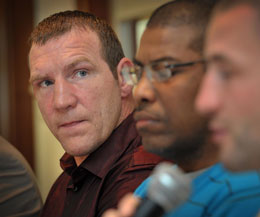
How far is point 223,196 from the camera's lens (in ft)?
2.91

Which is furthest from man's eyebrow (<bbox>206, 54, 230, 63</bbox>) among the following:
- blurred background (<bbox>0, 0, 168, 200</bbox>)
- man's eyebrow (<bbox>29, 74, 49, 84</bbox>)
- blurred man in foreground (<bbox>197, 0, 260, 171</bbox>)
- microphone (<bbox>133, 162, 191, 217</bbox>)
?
blurred background (<bbox>0, 0, 168, 200</bbox>)

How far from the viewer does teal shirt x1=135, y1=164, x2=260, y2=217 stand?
34.1 inches

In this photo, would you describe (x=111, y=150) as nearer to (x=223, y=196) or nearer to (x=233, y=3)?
(x=223, y=196)

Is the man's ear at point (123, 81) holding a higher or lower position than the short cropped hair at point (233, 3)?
lower

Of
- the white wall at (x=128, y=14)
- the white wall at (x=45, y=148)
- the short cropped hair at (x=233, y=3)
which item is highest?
the white wall at (x=128, y=14)

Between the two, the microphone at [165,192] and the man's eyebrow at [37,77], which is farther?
the man's eyebrow at [37,77]

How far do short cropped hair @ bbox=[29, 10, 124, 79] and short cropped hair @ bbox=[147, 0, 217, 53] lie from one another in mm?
497

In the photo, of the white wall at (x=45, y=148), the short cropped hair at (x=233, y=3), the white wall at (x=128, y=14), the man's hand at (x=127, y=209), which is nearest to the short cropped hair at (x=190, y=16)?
the short cropped hair at (x=233, y=3)

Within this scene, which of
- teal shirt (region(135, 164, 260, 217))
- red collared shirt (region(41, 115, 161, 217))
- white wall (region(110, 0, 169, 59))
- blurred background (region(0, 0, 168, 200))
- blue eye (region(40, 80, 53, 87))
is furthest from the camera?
blurred background (region(0, 0, 168, 200))

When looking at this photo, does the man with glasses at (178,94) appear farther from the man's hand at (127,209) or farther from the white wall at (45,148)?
the white wall at (45,148)

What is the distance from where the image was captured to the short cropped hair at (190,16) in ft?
3.37

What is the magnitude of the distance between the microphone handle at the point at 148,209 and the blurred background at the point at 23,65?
10.2 feet

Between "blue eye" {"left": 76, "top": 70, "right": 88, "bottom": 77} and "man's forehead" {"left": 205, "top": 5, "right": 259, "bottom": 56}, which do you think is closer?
"man's forehead" {"left": 205, "top": 5, "right": 259, "bottom": 56}

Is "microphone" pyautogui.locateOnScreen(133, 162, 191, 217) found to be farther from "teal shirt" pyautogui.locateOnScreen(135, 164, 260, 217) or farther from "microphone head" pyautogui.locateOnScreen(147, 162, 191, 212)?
"teal shirt" pyautogui.locateOnScreen(135, 164, 260, 217)
